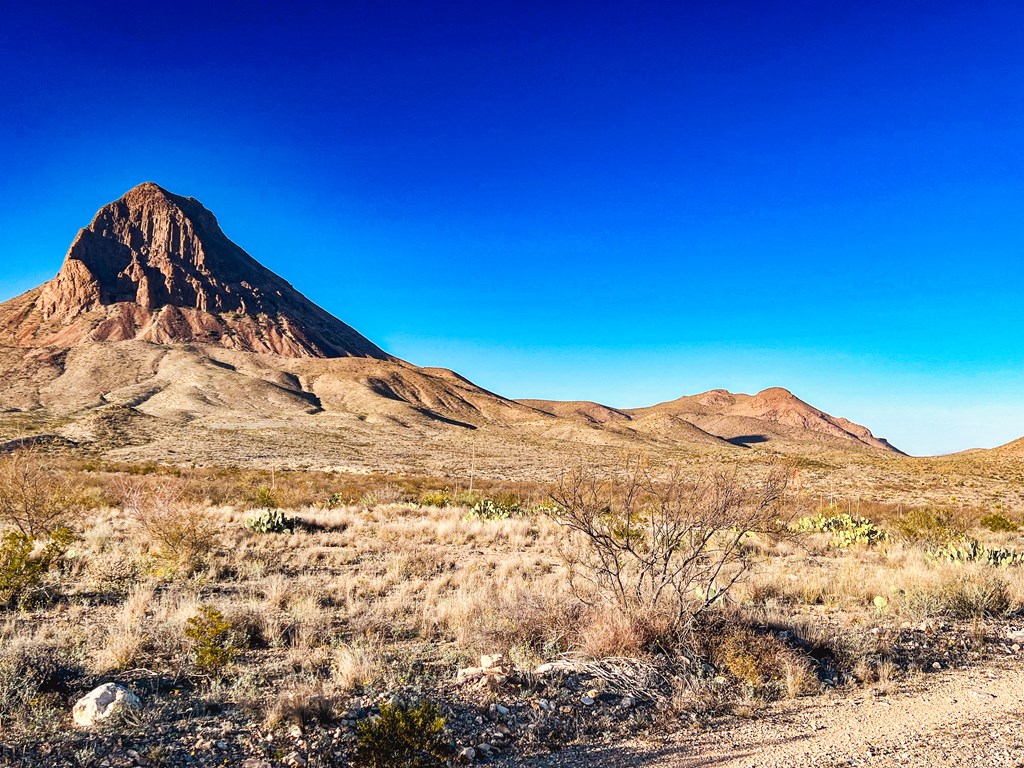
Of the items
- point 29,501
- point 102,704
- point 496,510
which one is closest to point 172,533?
point 29,501

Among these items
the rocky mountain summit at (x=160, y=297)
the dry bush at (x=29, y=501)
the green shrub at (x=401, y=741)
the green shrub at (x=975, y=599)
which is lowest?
the green shrub at (x=401, y=741)

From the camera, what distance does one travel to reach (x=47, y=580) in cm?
874

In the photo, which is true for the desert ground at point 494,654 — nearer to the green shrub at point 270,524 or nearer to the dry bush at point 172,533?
the dry bush at point 172,533

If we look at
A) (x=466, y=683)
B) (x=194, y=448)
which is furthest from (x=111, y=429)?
(x=466, y=683)

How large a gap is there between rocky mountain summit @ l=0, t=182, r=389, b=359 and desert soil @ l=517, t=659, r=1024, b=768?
14565cm

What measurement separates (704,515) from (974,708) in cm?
277

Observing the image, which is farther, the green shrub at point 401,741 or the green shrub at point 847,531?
the green shrub at point 847,531

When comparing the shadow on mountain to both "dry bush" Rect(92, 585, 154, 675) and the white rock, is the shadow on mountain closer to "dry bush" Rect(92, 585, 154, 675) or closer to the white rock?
"dry bush" Rect(92, 585, 154, 675)

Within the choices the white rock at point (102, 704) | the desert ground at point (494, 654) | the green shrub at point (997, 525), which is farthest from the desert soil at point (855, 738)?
the green shrub at point (997, 525)

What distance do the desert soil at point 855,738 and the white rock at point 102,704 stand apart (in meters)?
2.99

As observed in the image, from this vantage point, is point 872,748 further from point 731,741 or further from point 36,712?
point 36,712

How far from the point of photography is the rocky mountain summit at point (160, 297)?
132 m

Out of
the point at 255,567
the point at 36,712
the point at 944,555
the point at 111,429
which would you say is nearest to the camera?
the point at 36,712

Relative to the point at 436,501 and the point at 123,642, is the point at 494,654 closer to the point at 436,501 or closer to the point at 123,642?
the point at 123,642
